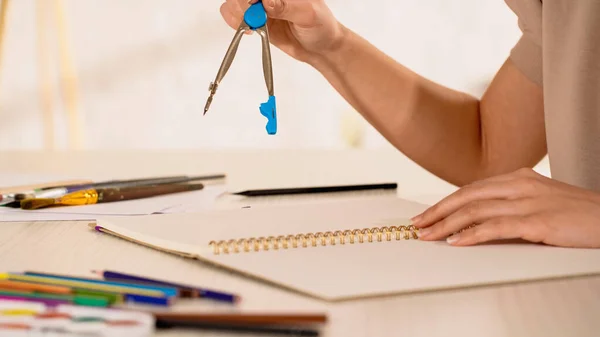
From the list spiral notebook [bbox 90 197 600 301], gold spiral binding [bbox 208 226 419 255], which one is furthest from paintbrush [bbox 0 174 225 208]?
gold spiral binding [bbox 208 226 419 255]

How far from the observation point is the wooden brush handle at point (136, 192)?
0.96 meters

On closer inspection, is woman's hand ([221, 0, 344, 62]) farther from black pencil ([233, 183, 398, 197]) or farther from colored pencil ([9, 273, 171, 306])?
colored pencil ([9, 273, 171, 306])

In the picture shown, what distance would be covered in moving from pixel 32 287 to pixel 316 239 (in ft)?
0.83

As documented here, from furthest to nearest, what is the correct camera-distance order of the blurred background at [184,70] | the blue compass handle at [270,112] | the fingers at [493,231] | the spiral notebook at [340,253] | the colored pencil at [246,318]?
the blurred background at [184,70], the blue compass handle at [270,112], the fingers at [493,231], the spiral notebook at [340,253], the colored pencil at [246,318]

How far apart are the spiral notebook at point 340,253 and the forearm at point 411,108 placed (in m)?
0.40

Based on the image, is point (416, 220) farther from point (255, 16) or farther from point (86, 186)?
point (86, 186)

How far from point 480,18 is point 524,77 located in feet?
8.20

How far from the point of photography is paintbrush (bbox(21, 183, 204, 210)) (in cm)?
90

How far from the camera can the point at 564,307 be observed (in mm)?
502

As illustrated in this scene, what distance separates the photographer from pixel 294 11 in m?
0.99

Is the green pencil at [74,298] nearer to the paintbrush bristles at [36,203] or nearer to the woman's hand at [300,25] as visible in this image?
the paintbrush bristles at [36,203]

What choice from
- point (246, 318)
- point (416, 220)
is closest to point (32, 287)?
point (246, 318)


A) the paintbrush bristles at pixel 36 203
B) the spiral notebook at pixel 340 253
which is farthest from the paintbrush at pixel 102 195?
the spiral notebook at pixel 340 253

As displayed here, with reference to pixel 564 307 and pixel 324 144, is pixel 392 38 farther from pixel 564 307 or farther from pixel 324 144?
pixel 564 307
